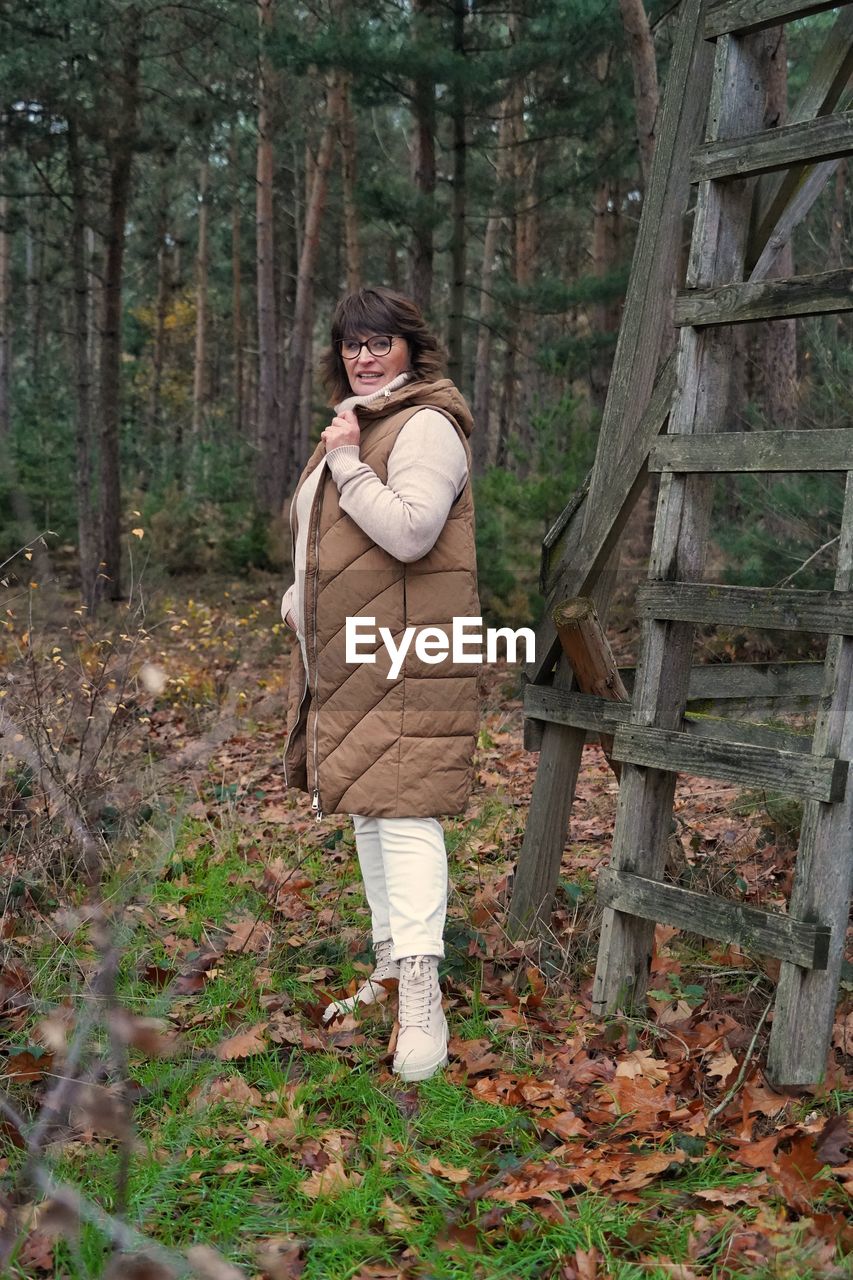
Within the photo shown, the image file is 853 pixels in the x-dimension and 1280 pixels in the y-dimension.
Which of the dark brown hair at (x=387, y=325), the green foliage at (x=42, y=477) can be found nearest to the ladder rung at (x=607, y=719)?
the dark brown hair at (x=387, y=325)

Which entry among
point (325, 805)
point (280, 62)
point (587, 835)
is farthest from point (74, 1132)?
point (280, 62)

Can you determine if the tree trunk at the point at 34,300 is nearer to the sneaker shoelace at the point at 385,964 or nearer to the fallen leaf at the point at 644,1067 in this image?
the sneaker shoelace at the point at 385,964

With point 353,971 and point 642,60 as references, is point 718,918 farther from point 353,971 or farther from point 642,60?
point 642,60

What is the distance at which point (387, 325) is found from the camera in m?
3.43

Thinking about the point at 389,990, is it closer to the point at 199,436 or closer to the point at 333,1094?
the point at 333,1094

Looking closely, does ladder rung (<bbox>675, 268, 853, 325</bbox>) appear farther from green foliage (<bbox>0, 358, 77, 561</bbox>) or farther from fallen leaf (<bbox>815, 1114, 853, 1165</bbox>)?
green foliage (<bbox>0, 358, 77, 561</bbox>)

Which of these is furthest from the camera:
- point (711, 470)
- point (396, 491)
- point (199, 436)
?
point (199, 436)

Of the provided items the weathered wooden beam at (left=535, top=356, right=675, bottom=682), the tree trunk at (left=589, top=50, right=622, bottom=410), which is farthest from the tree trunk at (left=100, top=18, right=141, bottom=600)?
the weathered wooden beam at (left=535, top=356, right=675, bottom=682)

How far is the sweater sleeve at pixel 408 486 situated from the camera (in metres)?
3.15

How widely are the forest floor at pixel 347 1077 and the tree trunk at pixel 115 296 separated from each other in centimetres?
918

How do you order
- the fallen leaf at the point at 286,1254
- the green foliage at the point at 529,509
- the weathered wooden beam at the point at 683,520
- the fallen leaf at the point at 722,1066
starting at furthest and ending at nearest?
the green foliage at the point at 529,509
the weathered wooden beam at the point at 683,520
the fallen leaf at the point at 722,1066
the fallen leaf at the point at 286,1254

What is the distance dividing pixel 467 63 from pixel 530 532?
5.87m

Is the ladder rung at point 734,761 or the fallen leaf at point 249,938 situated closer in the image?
the ladder rung at point 734,761

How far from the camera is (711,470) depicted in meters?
3.49
